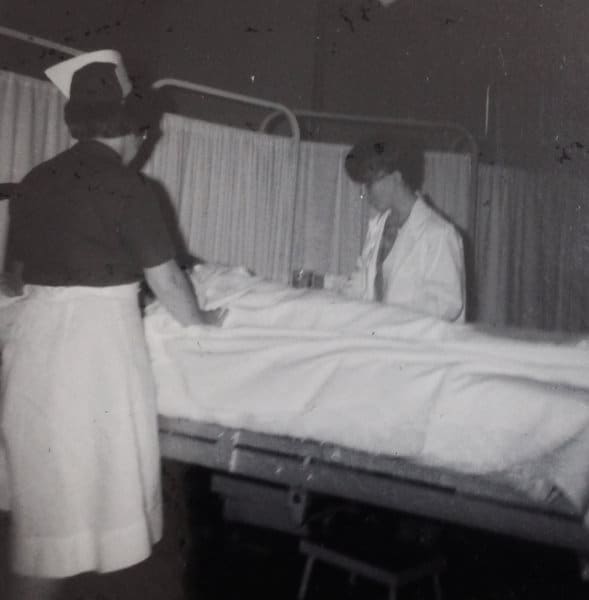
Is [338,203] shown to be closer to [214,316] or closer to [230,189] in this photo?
[230,189]

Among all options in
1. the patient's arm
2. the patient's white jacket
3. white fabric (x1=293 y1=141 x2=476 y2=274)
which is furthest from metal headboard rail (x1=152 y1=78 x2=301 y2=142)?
the patient's arm

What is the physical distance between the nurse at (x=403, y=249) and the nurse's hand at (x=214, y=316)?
486 mm

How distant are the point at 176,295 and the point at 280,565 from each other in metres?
0.87

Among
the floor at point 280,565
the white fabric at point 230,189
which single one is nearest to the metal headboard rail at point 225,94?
the white fabric at point 230,189

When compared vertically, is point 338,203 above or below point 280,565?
above

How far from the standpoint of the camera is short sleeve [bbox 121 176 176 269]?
1172mm

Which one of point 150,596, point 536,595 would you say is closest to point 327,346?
point 150,596

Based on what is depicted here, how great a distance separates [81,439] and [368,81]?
2752 millimetres

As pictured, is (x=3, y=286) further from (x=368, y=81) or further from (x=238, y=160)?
(x=368, y=81)

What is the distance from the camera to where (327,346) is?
1.15 m

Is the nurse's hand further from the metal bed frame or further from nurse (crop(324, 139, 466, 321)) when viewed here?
nurse (crop(324, 139, 466, 321))

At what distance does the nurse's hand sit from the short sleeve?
0.16 meters

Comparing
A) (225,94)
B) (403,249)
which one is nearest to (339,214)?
(225,94)

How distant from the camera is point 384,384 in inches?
42.9
